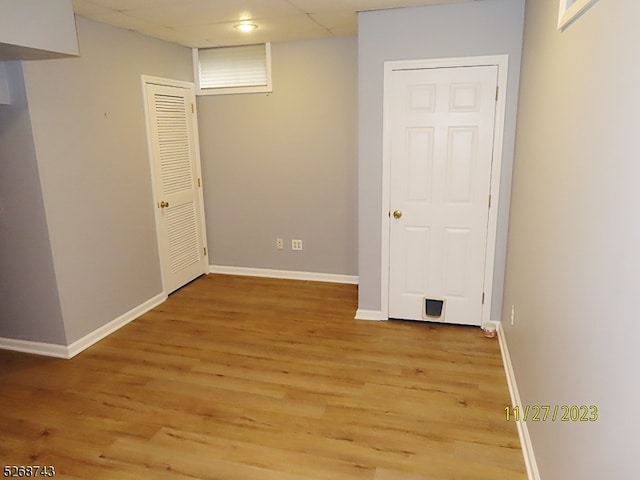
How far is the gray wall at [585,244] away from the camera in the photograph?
3.75ft

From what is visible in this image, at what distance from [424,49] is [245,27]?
1527 mm

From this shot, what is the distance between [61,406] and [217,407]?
950 millimetres

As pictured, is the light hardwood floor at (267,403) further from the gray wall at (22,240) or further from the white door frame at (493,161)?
the white door frame at (493,161)

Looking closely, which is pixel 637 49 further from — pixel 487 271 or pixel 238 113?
pixel 238 113

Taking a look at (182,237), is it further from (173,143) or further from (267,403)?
(267,403)

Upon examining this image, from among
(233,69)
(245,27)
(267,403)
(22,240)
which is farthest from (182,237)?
(267,403)

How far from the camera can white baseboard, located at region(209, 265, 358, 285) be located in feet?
15.7

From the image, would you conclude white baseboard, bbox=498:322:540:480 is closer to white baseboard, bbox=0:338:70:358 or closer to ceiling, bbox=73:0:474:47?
ceiling, bbox=73:0:474:47

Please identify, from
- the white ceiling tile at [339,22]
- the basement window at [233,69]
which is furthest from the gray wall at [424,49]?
the basement window at [233,69]

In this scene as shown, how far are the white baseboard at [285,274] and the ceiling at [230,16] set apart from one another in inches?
93.2

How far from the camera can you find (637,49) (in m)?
1.13

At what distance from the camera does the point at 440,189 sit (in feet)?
11.4

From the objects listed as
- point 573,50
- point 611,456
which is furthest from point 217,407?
point 573,50
